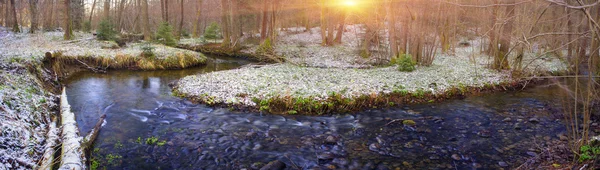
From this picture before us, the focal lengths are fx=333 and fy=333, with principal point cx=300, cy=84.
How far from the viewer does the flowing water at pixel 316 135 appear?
687 centimetres

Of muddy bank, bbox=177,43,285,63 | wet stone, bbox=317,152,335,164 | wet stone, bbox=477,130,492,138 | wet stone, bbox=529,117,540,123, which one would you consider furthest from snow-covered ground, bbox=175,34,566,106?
muddy bank, bbox=177,43,285,63

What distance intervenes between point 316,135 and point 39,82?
985 cm

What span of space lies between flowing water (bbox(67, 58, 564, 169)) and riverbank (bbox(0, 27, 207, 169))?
93cm

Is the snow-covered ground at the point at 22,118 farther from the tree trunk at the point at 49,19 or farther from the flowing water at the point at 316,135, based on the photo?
the tree trunk at the point at 49,19

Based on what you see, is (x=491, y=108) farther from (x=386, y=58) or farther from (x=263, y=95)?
(x=386, y=58)

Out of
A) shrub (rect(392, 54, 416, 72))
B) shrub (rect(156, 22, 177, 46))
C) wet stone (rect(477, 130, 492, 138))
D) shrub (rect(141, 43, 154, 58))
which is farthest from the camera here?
shrub (rect(156, 22, 177, 46))

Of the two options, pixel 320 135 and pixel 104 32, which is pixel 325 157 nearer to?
pixel 320 135

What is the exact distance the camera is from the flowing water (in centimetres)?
687

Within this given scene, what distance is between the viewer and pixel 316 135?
333 inches

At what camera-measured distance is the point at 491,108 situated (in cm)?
1145

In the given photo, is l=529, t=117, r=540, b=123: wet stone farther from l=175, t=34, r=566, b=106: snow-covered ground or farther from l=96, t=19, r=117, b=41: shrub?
l=96, t=19, r=117, b=41: shrub

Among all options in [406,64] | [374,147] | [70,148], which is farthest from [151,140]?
[406,64]

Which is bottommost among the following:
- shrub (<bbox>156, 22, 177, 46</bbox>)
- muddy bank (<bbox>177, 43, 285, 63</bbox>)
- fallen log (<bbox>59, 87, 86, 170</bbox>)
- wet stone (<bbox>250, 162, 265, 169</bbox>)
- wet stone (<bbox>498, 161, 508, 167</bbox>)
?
wet stone (<bbox>250, 162, 265, 169</bbox>)

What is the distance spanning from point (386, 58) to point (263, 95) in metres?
12.6
